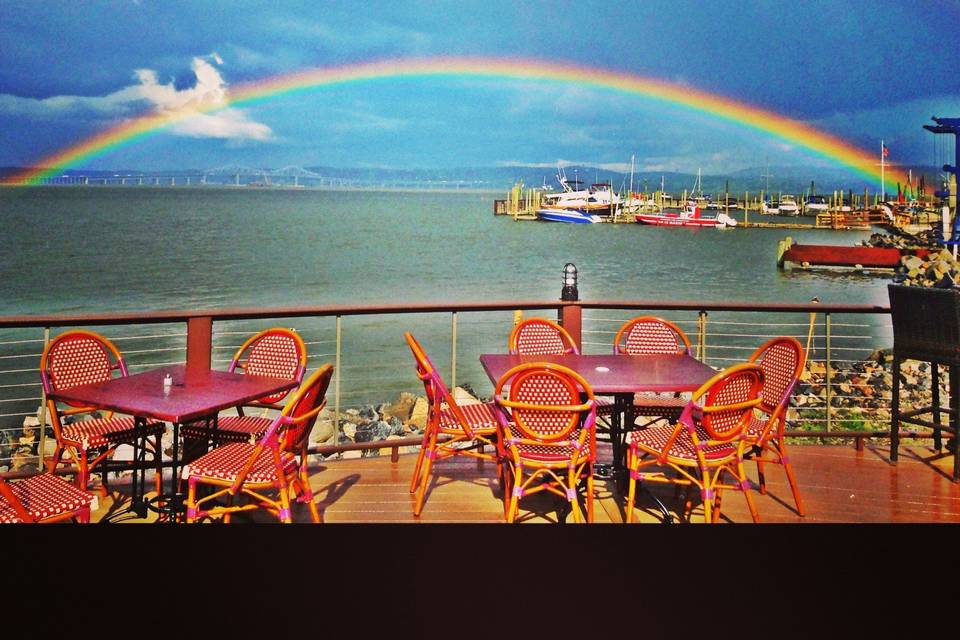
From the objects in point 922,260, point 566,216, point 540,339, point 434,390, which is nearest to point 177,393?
point 434,390

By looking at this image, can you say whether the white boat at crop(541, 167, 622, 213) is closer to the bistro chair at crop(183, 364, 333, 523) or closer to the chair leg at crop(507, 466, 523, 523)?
the chair leg at crop(507, 466, 523, 523)

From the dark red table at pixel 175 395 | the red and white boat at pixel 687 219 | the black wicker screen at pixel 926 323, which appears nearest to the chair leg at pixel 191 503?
the dark red table at pixel 175 395

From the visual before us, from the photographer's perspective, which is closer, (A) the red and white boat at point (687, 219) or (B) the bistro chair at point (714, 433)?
(B) the bistro chair at point (714, 433)

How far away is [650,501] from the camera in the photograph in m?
3.54

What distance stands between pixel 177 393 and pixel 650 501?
2.11 m

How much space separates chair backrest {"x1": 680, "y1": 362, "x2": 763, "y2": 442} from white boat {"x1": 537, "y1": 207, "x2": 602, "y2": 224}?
2534 inches

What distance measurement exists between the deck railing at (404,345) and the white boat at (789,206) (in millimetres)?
40978

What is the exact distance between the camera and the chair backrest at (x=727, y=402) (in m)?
2.82

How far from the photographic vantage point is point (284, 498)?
8.98ft

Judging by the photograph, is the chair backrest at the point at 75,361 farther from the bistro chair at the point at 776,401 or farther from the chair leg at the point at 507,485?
the bistro chair at the point at 776,401

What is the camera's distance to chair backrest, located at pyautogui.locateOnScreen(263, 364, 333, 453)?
2645mm
